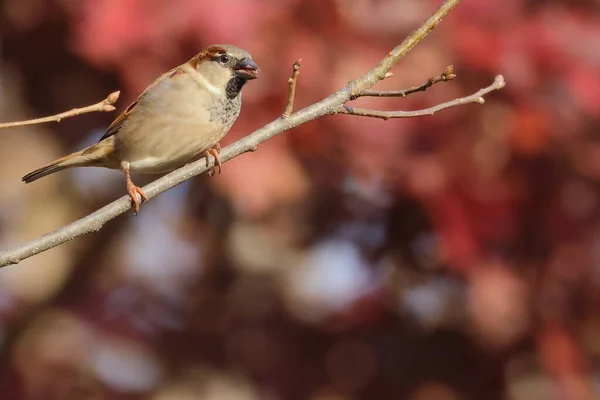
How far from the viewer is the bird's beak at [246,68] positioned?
253 cm

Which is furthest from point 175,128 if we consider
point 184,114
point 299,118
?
point 299,118

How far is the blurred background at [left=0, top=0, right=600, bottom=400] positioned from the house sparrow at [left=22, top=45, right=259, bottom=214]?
460 mm

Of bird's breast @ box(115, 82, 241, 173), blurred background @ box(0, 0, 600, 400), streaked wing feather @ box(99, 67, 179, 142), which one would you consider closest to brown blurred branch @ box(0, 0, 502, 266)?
→ bird's breast @ box(115, 82, 241, 173)

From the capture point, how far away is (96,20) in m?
3.01

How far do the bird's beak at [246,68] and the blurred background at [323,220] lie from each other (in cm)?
49

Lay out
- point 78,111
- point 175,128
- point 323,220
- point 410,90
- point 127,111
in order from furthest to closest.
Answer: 1. point 323,220
2. point 127,111
3. point 175,128
4. point 410,90
5. point 78,111

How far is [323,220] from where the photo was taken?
12.9ft

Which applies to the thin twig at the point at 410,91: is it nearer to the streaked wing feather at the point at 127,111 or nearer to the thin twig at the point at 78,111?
the thin twig at the point at 78,111

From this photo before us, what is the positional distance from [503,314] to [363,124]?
91 cm

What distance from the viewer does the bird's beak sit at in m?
2.53

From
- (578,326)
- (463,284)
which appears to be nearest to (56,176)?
(463,284)

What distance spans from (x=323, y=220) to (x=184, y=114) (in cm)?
146

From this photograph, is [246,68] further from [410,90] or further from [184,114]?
[410,90]

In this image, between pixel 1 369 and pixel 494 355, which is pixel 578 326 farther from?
pixel 1 369
